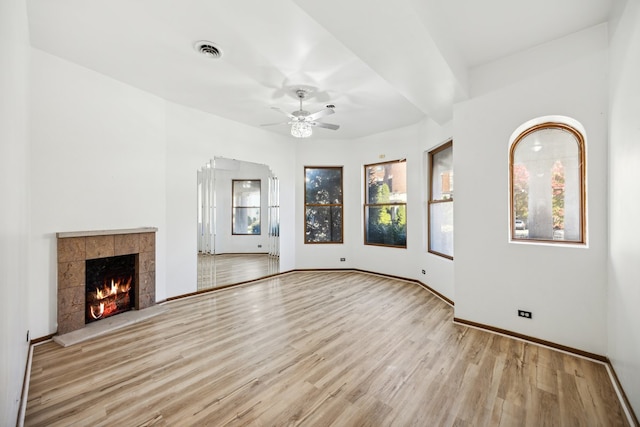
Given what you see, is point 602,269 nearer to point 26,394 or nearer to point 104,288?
point 26,394

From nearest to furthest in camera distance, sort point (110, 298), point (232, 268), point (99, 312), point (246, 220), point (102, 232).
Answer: point (102, 232) < point (99, 312) < point (110, 298) < point (232, 268) < point (246, 220)

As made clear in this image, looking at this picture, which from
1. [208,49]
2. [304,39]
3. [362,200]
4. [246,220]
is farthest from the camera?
[246,220]

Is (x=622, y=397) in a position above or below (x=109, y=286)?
below

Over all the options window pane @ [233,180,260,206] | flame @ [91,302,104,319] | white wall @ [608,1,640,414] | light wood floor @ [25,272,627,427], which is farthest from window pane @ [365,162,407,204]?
flame @ [91,302,104,319]

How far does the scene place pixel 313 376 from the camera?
7.71ft

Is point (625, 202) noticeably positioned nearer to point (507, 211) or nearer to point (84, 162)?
point (507, 211)

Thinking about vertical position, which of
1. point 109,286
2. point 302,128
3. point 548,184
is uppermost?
point 302,128

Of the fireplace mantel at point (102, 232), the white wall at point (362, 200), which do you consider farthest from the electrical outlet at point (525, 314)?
the fireplace mantel at point (102, 232)

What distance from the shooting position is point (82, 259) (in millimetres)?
3271

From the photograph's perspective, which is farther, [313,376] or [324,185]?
[324,185]

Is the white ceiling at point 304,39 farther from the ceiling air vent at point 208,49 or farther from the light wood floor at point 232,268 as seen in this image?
the light wood floor at point 232,268

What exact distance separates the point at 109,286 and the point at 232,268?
295 cm

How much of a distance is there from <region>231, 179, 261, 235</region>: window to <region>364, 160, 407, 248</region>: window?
3.97m

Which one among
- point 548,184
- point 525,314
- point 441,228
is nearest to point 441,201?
point 441,228
